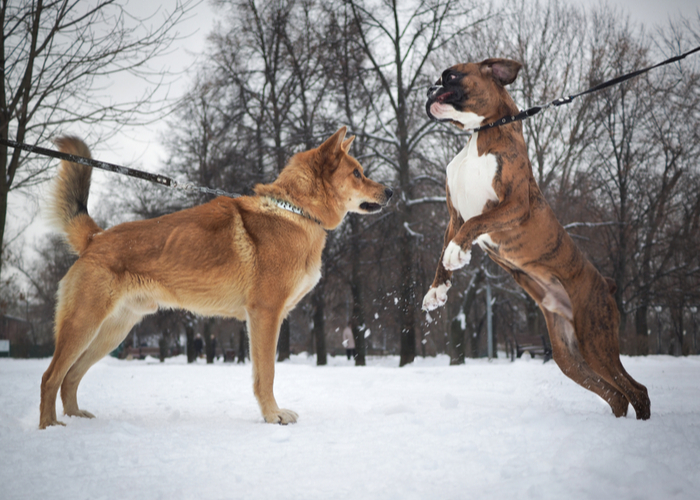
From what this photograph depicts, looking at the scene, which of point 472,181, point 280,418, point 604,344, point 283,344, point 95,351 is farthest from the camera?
point 283,344

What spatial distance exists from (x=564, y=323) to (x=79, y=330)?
3.46m

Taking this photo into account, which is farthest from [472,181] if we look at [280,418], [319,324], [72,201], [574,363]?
[319,324]

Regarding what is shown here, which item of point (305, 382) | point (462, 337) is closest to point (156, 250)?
point (305, 382)

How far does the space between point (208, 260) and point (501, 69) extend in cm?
252

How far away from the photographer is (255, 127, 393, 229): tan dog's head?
13.3ft

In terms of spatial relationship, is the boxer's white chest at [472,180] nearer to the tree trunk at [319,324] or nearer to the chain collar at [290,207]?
the chain collar at [290,207]

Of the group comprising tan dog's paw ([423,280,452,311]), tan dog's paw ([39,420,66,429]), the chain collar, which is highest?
the chain collar

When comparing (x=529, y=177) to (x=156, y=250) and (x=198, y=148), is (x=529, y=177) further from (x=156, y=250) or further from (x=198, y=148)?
(x=198, y=148)

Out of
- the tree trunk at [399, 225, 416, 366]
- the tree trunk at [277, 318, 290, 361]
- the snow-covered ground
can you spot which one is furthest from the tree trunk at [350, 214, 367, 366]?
the snow-covered ground

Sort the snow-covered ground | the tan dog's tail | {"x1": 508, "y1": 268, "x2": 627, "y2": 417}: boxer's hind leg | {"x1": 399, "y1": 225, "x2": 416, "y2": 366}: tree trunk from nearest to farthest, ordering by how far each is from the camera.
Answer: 1. the snow-covered ground
2. {"x1": 508, "y1": 268, "x2": 627, "y2": 417}: boxer's hind leg
3. the tan dog's tail
4. {"x1": 399, "y1": 225, "x2": 416, "y2": 366}: tree trunk

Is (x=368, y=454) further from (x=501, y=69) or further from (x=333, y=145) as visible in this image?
(x=333, y=145)

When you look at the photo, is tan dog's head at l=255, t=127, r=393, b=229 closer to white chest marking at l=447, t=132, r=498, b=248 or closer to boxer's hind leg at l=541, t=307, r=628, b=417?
white chest marking at l=447, t=132, r=498, b=248

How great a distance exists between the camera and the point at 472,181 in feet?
8.96

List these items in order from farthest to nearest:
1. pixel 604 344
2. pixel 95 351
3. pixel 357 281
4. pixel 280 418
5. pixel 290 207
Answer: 1. pixel 357 281
2. pixel 95 351
3. pixel 290 207
4. pixel 280 418
5. pixel 604 344
